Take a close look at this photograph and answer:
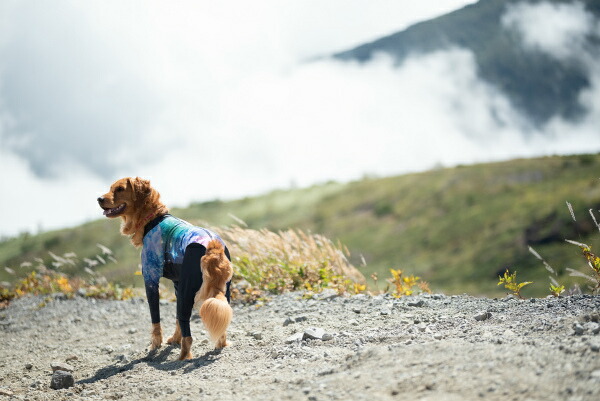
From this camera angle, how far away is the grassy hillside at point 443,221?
1689 centimetres

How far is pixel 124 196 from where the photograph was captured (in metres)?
5.80

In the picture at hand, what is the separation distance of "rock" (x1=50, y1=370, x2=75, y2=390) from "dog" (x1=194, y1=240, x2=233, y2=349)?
1.48m

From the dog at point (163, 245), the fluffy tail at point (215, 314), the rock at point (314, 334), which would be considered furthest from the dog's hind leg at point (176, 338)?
the rock at point (314, 334)

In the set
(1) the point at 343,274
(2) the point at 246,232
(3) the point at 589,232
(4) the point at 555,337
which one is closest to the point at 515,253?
(3) the point at 589,232

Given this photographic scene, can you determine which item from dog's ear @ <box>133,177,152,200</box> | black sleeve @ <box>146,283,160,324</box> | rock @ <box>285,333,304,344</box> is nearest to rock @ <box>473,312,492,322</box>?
rock @ <box>285,333,304,344</box>

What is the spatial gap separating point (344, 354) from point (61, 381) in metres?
2.85

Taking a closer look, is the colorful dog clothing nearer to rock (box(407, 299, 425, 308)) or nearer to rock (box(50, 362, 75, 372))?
rock (box(50, 362, 75, 372))

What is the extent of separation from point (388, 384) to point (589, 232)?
14682mm

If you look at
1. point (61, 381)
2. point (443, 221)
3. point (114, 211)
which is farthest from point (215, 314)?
point (443, 221)

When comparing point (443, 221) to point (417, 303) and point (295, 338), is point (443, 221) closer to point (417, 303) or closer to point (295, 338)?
point (417, 303)

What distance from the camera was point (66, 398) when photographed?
5.13 metres

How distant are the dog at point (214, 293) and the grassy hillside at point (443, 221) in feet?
21.5

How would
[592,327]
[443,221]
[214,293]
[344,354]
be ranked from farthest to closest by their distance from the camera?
[443,221], [214,293], [344,354], [592,327]

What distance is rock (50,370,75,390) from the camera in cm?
550
